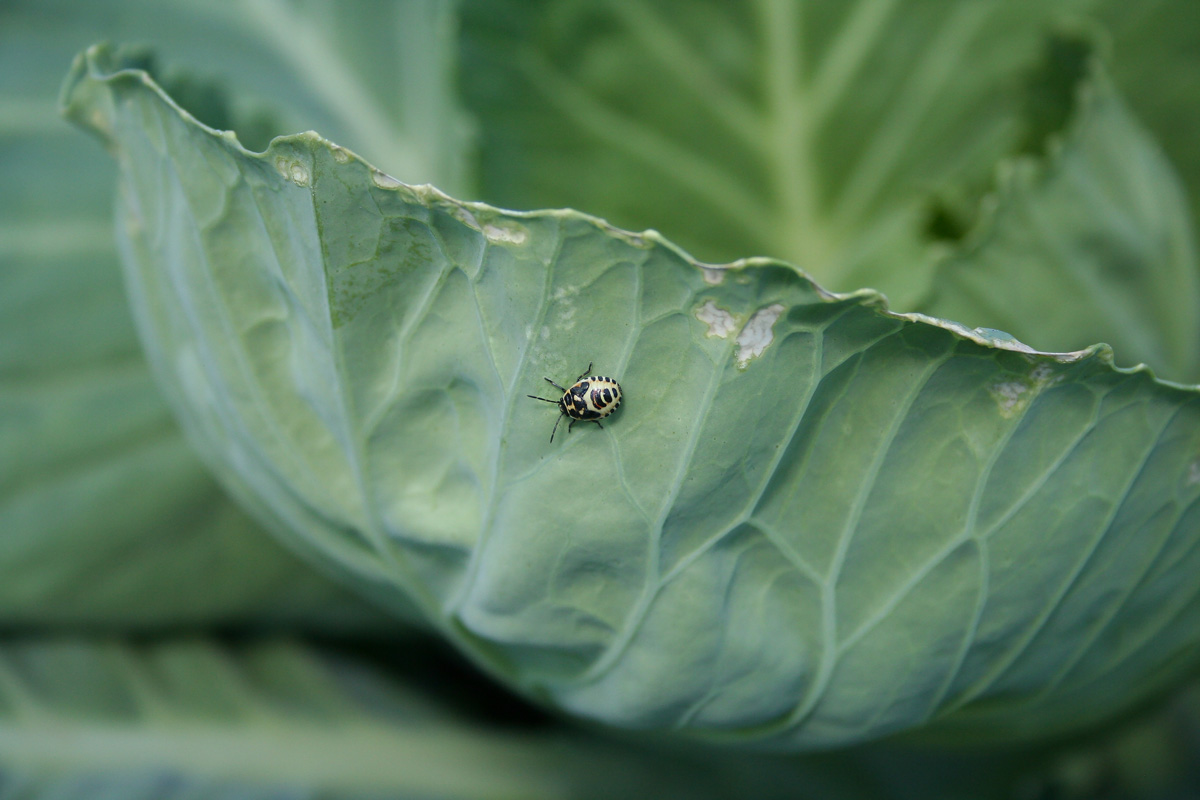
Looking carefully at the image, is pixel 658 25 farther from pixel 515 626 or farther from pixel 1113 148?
pixel 515 626

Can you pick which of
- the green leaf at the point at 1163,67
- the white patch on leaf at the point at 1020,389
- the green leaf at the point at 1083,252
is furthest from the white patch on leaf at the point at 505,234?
the green leaf at the point at 1163,67

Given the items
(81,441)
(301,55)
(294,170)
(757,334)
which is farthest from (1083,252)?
(81,441)

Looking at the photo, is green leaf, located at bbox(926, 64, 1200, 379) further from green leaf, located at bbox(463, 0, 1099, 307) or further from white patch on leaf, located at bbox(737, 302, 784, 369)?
white patch on leaf, located at bbox(737, 302, 784, 369)

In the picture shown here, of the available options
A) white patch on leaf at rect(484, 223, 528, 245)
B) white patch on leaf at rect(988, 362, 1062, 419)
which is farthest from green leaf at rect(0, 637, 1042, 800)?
white patch on leaf at rect(484, 223, 528, 245)

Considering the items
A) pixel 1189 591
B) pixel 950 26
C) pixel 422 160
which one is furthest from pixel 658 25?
pixel 1189 591

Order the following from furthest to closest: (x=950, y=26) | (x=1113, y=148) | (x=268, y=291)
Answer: (x=950, y=26)
(x=1113, y=148)
(x=268, y=291)

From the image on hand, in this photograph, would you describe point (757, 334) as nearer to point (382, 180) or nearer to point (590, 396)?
point (590, 396)

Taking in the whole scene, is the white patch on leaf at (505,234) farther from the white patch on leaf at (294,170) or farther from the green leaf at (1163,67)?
the green leaf at (1163,67)
